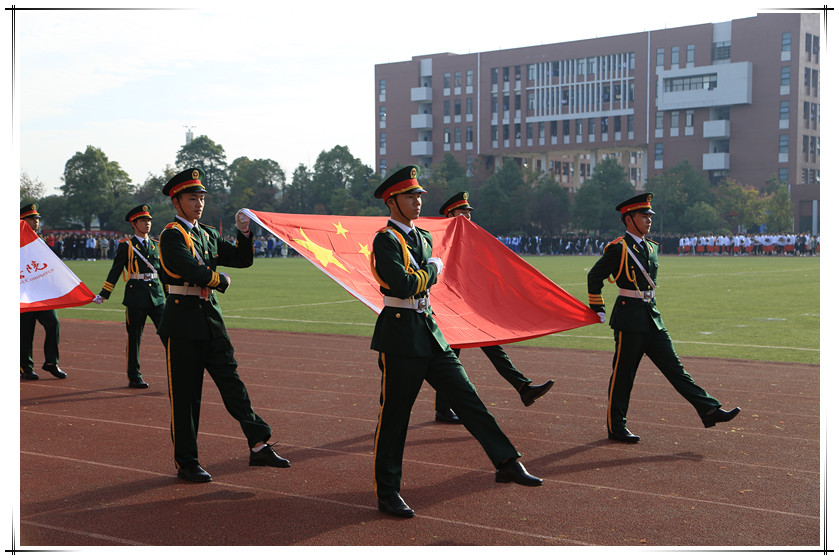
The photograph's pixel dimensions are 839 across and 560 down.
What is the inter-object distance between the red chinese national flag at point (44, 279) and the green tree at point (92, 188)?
71.3 m

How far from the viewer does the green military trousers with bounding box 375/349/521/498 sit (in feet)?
17.4

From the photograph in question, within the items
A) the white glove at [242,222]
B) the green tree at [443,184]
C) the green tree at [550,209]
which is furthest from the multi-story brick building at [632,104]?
the white glove at [242,222]

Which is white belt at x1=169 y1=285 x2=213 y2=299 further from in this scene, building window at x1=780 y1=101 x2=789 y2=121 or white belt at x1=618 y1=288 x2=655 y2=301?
building window at x1=780 y1=101 x2=789 y2=121

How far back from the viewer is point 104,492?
5.68 m

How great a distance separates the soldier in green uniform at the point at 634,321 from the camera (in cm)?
720

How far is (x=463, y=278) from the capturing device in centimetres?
778

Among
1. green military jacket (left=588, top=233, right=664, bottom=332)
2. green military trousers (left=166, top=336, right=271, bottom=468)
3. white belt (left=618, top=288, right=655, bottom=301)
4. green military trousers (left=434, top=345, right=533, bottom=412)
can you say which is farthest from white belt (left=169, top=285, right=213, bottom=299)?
white belt (left=618, top=288, right=655, bottom=301)

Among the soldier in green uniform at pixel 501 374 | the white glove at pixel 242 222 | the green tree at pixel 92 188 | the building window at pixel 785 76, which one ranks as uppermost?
the building window at pixel 785 76

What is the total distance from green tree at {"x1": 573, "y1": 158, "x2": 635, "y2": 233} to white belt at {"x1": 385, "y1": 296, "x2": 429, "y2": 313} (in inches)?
2704

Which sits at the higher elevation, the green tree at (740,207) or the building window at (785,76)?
the building window at (785,76)

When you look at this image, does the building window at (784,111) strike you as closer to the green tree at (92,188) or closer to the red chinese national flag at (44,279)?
the green tree at (92,188)

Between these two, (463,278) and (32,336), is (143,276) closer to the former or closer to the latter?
(32,336)

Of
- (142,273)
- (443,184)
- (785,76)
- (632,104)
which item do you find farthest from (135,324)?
(632,104)

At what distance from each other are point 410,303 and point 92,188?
260 ft
